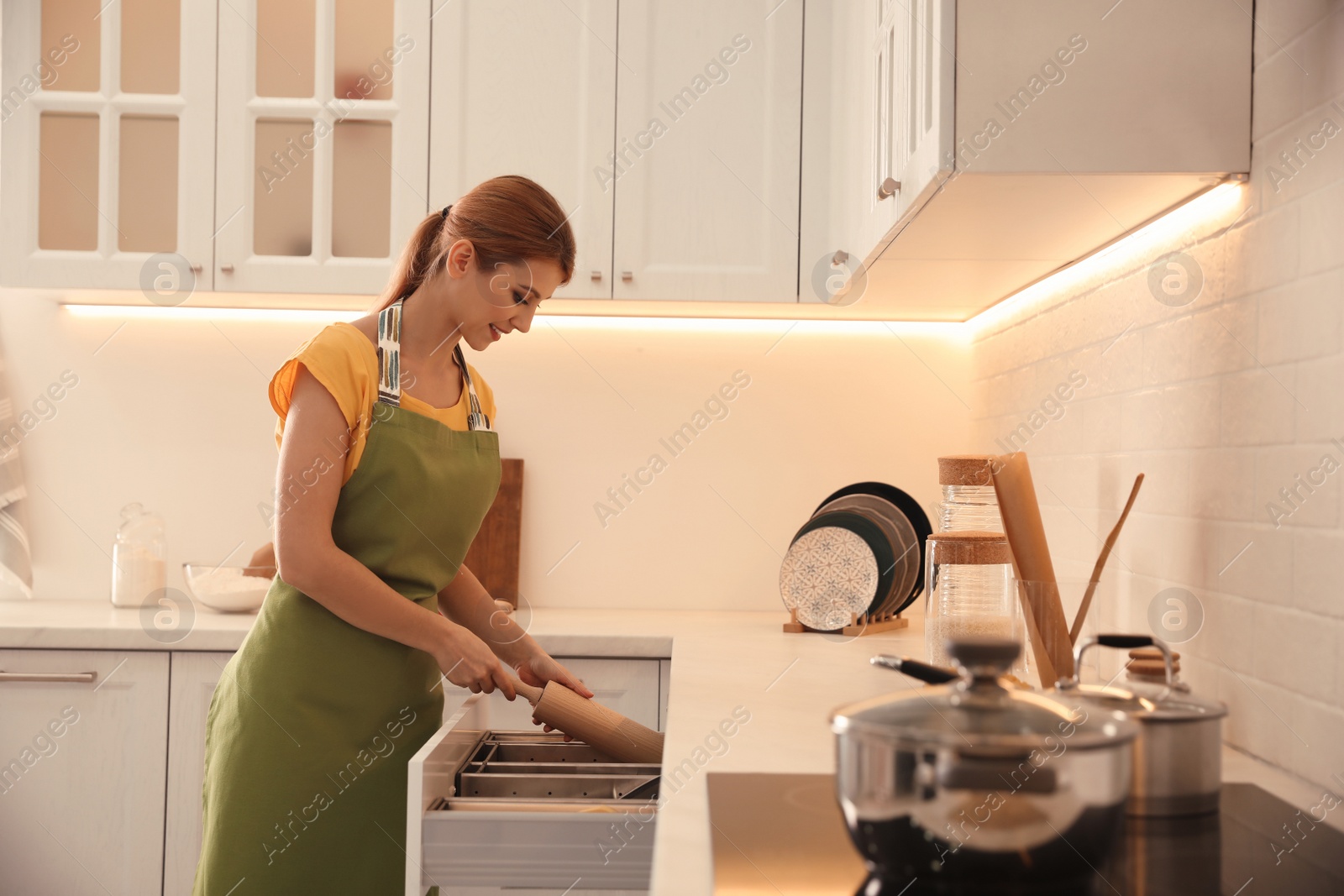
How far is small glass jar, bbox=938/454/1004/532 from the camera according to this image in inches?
64.7

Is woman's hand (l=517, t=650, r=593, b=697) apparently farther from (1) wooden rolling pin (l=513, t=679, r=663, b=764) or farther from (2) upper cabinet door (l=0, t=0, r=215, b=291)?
(2) upper cabinet door (l=0, t=0, r=215, b=291)

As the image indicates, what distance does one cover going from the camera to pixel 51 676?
6.21 ft

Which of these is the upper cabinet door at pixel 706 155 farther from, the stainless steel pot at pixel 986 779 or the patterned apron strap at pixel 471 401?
the stainless steel pot at pixel 986 779

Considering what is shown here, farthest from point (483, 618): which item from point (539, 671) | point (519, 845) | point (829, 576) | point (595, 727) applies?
point (829, 576)

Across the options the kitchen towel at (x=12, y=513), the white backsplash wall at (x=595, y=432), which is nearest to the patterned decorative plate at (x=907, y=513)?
the white backsplash wall at (x=595, y=432)

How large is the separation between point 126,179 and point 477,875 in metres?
1.73

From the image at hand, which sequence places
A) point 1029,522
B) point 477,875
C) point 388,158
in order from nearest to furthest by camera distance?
point 477,875 → point 1029,522 → point 388,158

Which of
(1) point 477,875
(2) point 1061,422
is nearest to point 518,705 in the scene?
(1) point 477,875

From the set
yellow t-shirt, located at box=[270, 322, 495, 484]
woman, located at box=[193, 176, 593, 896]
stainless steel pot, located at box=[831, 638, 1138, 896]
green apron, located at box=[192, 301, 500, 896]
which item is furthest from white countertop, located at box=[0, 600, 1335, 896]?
yellow t-shirt, located at box=[270, 322, 495, 484]

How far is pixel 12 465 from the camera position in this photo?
235cm

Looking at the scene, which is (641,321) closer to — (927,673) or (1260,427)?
(1260,427)

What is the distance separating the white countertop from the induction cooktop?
0.03 metres

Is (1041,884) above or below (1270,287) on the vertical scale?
below

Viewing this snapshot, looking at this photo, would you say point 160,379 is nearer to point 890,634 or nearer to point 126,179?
point 126,179
